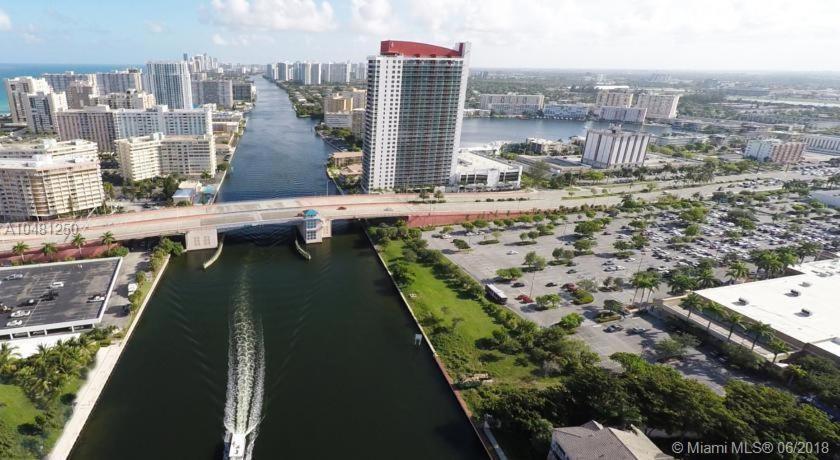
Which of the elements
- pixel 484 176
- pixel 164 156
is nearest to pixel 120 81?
pixel 164 156

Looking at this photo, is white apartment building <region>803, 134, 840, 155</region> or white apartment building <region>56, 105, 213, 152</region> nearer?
white apartment building <region>56, 105, 213, 152</region>

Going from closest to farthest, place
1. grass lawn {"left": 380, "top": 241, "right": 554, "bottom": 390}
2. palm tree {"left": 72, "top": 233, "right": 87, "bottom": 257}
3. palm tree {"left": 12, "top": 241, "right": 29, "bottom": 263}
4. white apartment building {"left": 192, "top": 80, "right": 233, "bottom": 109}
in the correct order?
grass lawn {"left": 380, "top": 241, "right": 554, "bottom": 390}, palm tree {"left": 12, "top": 241, "right": 29, "bottom": 263}, palm tree {"left": 72, "top": 233, "right": 87, "bottom": 257}, white apartment building {"left": 192, "top": 80, "right": 233, "bottom": 109}

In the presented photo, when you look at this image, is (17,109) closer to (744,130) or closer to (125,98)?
(125,98)

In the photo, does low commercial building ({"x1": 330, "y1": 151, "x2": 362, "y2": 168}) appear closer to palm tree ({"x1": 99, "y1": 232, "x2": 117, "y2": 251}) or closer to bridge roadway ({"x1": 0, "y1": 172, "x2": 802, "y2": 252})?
bridge roadway ({"x1": 0, "y1": 172, "x2": 802, "y2": 252})

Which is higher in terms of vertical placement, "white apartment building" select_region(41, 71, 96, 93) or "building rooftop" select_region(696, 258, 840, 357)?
"white apartment building" select_region(41, 71, 96, 93)

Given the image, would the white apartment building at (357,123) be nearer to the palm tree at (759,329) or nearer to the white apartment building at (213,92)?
the white apartment building at (213,92)

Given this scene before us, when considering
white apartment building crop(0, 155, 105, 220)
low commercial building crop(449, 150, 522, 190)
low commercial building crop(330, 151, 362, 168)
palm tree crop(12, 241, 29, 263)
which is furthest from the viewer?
low commercial building crop(330, 151, 362, 168)

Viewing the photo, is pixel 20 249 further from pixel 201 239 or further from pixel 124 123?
pixel 124 123

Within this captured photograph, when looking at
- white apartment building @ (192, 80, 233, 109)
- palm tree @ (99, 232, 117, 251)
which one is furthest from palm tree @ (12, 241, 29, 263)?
white apartment building @ (192, 80, 233, 109)
